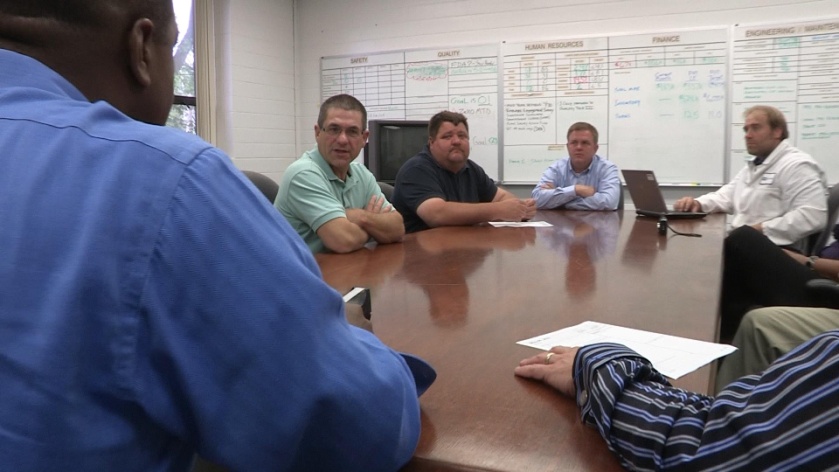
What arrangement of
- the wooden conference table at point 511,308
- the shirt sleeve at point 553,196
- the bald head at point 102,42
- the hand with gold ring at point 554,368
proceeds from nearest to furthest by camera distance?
the bald head at point 102,42 < the wooden conference table at point 511,308 < the hand with gold ring at point 554,368 < the shirt sleeve at point 553,196

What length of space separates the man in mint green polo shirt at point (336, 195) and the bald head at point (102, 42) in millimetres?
1521

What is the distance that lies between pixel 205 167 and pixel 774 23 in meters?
4.81

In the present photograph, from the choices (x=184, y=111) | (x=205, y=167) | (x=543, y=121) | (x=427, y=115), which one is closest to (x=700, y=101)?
(x=543, y=121)

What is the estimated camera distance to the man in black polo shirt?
2945 mm

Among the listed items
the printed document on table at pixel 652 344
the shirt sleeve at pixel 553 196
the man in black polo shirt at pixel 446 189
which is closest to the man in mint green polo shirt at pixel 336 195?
the man in black polo shirt at pixel 446 189

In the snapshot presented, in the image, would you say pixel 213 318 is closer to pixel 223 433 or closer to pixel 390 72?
pixel 223 433

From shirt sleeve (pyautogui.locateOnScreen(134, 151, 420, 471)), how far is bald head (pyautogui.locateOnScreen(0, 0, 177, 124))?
0.65 ft

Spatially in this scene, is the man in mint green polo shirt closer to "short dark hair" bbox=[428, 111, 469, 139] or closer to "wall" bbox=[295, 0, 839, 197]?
"short dark hair" bbox=[428, 111, 469, 139]

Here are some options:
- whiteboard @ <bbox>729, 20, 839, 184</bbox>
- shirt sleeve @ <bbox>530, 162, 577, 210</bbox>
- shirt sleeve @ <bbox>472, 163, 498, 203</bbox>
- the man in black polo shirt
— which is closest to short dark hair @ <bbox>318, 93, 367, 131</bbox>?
the man in black polo shirt

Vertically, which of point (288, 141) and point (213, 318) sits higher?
point (288, 141)

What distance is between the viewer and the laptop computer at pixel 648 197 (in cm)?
349

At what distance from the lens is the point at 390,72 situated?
5336mm

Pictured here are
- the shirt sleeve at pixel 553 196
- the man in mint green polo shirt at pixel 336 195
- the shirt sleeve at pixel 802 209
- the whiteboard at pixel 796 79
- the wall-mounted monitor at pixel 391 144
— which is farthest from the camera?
the wall-mounted monitor at pixel 391 144

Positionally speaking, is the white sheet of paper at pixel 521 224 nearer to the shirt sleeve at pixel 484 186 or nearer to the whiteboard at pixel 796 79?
the shirt sleeve at pixel 484 186
